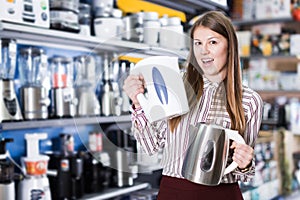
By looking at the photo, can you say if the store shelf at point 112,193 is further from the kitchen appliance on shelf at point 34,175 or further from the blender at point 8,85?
the blender at point 8,85

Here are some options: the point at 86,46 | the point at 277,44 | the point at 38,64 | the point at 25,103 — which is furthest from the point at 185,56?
the point at 277,44

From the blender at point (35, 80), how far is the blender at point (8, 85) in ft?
0.24

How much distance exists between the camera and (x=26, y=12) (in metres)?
1.60

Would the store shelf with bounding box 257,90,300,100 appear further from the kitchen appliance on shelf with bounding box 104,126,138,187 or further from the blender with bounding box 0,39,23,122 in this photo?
the kitchen appliance on shelf with bounding box 104,126,138,187

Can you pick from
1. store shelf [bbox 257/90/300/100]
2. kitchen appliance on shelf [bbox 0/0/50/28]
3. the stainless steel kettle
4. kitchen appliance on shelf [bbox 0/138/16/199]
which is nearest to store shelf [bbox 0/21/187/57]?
kitchen appliance on shelf [bbox 0/0/50/28]

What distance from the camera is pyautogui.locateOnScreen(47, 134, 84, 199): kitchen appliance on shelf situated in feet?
5.99

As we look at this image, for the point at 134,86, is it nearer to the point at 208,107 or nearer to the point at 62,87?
the point at 208,107

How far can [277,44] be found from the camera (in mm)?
3721

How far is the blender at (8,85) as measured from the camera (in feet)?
5.16

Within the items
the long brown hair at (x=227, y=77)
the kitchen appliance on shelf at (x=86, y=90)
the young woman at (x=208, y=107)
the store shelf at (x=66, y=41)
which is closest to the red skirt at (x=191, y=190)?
the young woman at (x=208, y=107)

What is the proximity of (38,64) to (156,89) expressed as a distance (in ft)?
4.03

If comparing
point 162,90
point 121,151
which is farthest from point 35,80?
point 162,90

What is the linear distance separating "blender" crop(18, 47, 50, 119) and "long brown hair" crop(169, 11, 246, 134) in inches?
40.9

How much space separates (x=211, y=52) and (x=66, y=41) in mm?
1238
